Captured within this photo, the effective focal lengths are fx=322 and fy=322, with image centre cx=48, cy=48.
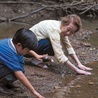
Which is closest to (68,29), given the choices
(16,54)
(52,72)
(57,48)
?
(57,48)

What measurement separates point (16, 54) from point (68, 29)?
3.30 feet

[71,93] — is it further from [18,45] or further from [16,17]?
[16,17]

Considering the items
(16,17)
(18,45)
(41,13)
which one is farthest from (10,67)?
(41,13)

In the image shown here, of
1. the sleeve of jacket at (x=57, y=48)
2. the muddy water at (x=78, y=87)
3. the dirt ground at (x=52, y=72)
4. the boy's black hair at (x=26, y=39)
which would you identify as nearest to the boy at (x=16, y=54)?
the boy's black hair at (x=26, y=39)

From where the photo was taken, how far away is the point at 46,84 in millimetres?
3641

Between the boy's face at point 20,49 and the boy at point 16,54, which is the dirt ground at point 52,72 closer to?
the boy at point 16,54

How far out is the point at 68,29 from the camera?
3805mm

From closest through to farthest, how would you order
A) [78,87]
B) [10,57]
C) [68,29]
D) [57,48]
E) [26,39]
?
[26,39], [10,57], [78,87], [68,29], [57,48]

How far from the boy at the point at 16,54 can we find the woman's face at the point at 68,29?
0.93 meters

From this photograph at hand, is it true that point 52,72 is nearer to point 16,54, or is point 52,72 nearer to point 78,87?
point 78,87

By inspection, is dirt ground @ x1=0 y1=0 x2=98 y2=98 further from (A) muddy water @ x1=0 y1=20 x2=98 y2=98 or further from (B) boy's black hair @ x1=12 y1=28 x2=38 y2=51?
(B) boy's black hair @ x1=12 y1=28 x2=38 y2=51

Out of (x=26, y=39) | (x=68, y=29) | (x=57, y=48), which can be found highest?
(x=26, y=39)

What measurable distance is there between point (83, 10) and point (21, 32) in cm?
668

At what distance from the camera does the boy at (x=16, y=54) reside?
2.87 m
